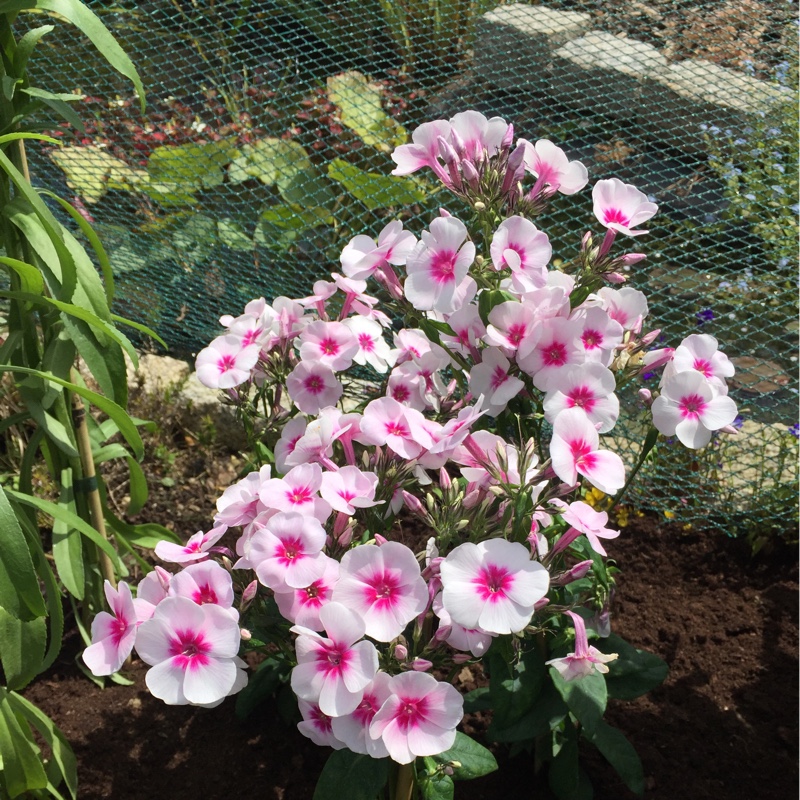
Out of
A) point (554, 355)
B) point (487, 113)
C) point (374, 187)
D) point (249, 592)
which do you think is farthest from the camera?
point (487, 113)

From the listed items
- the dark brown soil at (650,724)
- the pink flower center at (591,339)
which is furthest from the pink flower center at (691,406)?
the dark brown soil at (650,724)

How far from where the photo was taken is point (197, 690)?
3.91 ft

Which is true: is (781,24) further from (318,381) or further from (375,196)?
(318,381)

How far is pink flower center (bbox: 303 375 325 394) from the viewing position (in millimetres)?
1600

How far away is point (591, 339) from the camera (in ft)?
4.75

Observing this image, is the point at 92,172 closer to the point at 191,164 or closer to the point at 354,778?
the point at 191,164

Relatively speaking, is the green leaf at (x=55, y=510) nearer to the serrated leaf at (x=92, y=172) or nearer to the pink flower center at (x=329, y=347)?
the pink flower center at (x=329, y=347)

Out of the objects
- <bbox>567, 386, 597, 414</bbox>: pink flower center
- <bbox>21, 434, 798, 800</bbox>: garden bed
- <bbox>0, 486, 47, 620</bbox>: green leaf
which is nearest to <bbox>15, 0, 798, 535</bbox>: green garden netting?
<bbox>21, 434, 798, 800</bbox>: garden bed

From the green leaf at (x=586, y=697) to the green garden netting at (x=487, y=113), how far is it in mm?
1287

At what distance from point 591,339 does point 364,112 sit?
2678 mm

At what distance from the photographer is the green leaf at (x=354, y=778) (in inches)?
54.6

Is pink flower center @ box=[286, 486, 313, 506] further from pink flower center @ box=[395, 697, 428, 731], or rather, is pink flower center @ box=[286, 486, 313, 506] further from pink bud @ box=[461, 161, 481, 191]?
pink bud @ box=[461, 161, 481, 191]

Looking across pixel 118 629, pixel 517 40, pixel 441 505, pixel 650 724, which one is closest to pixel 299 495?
pixel 441 505

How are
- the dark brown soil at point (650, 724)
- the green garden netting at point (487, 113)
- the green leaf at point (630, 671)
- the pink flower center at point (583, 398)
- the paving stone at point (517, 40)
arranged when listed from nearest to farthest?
1. the pink flower center at point (583, 398)
2. the green leaf at point (630, 671)
3. the dark brown soil at point (650, 724)
4. the green garden netting at point (487, 113)
5. the paving stone at point (517, 40)
